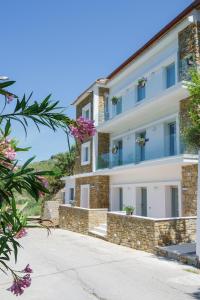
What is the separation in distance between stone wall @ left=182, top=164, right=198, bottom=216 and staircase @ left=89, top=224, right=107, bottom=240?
16.4 ft

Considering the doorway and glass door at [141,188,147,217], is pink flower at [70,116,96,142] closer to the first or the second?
the doorway

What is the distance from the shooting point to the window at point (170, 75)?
19.4 m

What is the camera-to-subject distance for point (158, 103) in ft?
60.1

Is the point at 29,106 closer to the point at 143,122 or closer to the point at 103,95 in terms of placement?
the point at 143,122

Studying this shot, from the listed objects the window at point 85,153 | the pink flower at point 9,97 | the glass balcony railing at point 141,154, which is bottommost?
the pink flower at point 9,97

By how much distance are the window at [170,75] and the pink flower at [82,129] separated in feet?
56.5

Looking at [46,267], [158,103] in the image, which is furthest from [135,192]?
[46,267]

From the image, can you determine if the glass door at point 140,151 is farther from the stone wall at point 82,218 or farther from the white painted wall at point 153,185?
the stone wall at point 82,218

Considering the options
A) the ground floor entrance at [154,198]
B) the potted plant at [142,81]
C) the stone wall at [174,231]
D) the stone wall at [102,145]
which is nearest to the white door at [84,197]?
the stone wall at [102,145]

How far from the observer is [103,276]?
10750 mm

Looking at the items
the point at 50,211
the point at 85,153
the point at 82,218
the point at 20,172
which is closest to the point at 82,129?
the point at 20,172

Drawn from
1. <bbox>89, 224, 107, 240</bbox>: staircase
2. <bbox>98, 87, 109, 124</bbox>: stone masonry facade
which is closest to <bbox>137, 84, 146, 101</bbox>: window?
<bbox>98, 87, 109, 124</bbox>: stone masonry facade

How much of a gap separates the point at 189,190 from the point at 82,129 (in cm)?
1430

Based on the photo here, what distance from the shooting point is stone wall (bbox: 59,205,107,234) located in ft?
72.3
